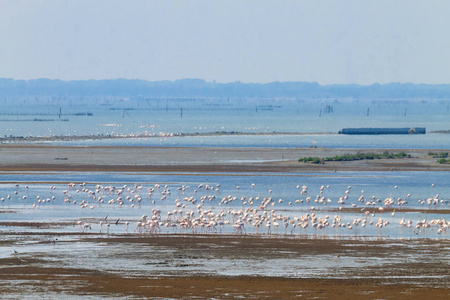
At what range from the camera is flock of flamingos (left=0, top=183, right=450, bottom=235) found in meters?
28.6

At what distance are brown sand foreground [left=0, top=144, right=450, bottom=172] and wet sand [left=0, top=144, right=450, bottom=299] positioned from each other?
85.7 feet

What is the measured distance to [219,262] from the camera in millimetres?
22109

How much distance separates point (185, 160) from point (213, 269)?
39.9 m

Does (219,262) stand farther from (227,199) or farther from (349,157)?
(349,157)

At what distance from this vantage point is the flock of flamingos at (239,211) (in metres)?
28.6

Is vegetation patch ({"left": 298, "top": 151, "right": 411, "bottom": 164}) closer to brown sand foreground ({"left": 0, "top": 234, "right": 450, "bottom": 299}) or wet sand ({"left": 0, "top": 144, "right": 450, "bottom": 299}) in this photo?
wet sand ({"left": 0, "top": 144, "right": 450, "bottom": 299})

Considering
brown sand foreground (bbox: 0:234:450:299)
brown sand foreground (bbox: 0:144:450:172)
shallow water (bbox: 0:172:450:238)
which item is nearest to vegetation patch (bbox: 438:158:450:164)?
brown sand foreground (bbox: 0:144:450:172)

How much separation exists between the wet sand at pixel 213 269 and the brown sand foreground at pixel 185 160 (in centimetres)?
2612

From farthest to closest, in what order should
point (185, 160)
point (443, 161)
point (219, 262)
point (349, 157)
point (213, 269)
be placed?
point (349, 157) < point (185, 160) < point (443, 161) < point (219, 262) < point (213, 269)

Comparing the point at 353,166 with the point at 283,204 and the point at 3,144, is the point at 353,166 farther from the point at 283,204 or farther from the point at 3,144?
the point at 3,144

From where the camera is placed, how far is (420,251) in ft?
78.5

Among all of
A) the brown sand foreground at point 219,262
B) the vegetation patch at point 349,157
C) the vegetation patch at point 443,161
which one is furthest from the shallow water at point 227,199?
the vegetation patch at point 349,157

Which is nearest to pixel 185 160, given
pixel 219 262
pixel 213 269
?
pixel 219 262

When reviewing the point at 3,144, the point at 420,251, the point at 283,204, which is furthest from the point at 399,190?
the point at 3,144
